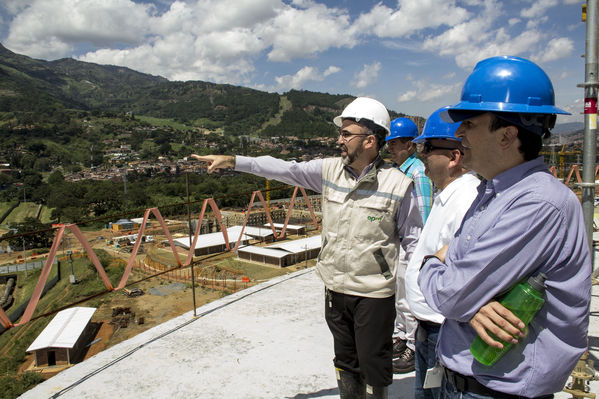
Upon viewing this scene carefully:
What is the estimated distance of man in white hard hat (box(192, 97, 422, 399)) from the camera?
1879 mm

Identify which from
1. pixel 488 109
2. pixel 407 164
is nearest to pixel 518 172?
pixel 488 109

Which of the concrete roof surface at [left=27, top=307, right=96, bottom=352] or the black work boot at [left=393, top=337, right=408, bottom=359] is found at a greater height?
the black work boot at [left=393, top=337, right=408, bottom=359]

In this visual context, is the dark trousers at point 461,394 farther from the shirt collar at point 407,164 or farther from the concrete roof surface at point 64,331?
the concrete roof surface at point 64,331

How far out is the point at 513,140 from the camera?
1052 millimetres

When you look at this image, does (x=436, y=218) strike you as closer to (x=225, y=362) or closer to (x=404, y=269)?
(x=404, y=269)

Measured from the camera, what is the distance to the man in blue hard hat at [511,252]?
93 cm

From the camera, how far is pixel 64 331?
14812 millimetres

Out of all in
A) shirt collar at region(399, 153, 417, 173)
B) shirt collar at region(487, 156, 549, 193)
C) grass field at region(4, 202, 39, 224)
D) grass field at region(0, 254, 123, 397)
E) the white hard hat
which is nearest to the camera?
shirt collar at region(487, 156, 549, 193)

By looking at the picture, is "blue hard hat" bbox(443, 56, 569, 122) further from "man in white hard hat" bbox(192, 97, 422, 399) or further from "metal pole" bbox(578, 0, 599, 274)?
"metal pole" bbox(578, 0, 599, 274)

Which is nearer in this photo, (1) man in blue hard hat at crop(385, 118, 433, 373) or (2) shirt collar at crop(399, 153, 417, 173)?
(1) man in blue hard hat at crop(385, 118, 433, 373)

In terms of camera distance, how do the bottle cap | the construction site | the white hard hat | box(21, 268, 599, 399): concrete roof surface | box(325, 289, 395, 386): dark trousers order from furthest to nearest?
1. the construction site
2. box(21, 268, 599, 399): concrete roof surface
3. the white hard hat
4. box(325, 289, 395, 386): dark trousers
5. the bottle cap

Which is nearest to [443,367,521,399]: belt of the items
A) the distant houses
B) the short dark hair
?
the short dark hair

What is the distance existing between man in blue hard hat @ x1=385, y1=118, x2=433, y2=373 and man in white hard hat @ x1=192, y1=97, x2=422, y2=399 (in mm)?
532

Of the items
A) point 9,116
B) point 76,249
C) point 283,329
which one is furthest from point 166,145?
point 283,329
